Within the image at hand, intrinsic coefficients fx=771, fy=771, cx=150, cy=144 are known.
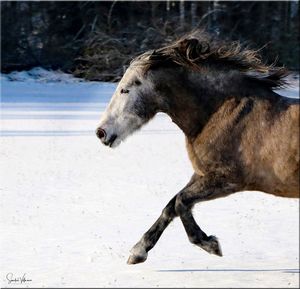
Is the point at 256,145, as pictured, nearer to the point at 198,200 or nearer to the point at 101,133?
the point at 198,200

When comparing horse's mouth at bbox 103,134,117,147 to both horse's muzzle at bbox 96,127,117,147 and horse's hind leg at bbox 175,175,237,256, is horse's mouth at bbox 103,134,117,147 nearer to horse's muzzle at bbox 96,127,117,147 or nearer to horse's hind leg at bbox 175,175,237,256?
horse's muzzle at bbox 96,127,117,147

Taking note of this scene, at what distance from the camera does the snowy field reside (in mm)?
5574

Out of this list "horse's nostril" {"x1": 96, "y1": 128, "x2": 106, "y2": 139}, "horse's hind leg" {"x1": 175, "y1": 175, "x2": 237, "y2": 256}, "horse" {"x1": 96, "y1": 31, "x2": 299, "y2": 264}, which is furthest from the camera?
"horse's nostril" {"x1": 96, "y1": 128, "x2": 106, "y2": 139}

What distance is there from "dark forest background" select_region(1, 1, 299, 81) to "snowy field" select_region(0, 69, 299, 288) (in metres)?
11.8

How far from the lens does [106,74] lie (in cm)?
2286

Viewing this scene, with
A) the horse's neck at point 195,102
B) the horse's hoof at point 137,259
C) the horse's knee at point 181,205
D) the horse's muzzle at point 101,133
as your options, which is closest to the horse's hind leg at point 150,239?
the horse's hoof at point 137,259

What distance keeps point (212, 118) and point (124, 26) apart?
20.8m

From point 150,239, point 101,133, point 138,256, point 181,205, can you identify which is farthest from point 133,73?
point 138,256

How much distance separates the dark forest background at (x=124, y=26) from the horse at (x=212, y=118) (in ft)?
61.5

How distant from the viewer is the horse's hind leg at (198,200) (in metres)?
5.47

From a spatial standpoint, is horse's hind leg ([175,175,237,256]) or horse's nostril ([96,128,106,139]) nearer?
horse's hind leg ([175,175,237,256])

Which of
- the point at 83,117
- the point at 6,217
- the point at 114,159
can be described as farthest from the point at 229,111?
the point at 83,117
